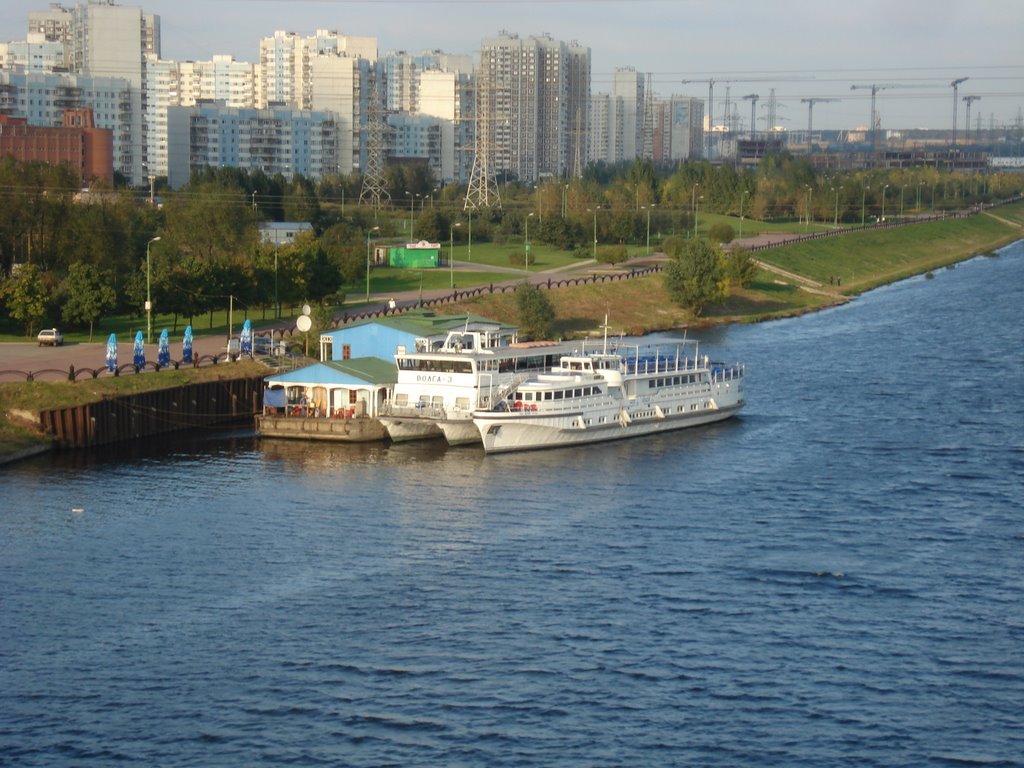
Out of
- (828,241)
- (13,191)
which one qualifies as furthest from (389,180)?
(13,191)

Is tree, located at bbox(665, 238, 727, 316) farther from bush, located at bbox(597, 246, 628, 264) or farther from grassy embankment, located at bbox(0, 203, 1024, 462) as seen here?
bush, located at bbox(597, 246, 628, 264)

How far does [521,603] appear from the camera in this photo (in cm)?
2684

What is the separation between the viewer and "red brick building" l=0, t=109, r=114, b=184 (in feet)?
376

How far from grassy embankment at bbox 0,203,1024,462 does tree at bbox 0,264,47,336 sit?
8.50 m

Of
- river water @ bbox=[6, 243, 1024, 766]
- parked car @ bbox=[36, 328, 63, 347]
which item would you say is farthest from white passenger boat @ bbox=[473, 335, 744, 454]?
parked car @ bbox=[36, 328, 63, 347]

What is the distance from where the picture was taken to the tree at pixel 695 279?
7112 cm

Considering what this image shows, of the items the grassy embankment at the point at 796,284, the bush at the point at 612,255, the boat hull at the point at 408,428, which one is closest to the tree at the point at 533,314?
the grassy embankment at the point at 796,284

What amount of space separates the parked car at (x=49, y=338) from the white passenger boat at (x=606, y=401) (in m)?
16.6

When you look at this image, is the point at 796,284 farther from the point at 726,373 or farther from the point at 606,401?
the point at 606,401

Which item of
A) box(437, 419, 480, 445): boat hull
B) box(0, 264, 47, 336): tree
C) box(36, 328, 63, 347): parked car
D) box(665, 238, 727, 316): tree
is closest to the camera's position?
box(437, 419, 480, 445): boat hull

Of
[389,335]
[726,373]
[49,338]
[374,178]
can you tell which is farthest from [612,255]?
[49,338]

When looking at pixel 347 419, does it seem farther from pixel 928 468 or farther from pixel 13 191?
pixel 13 191

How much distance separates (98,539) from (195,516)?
8.14 ft

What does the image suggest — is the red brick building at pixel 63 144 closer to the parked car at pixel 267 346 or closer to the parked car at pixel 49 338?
the parked car at pixel 49 338
